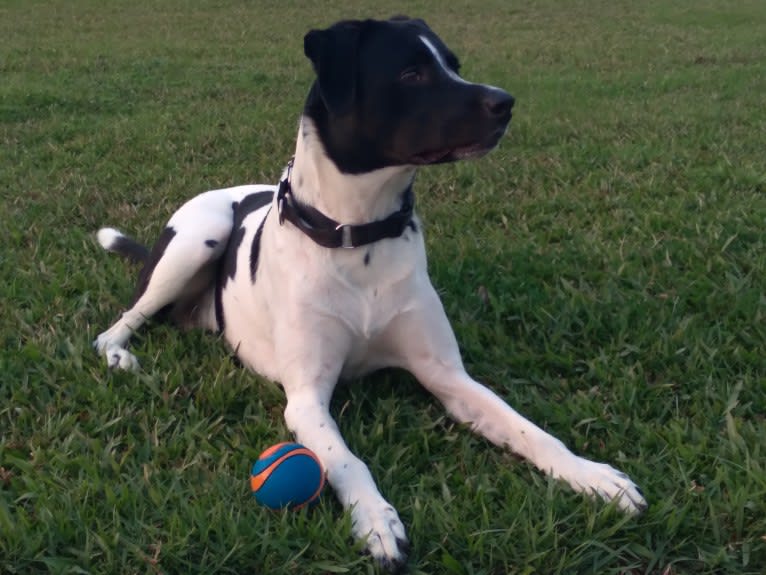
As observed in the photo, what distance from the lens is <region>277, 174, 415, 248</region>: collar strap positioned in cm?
296

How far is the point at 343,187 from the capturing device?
9.64ft

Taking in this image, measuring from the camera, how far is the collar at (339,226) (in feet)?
9.70

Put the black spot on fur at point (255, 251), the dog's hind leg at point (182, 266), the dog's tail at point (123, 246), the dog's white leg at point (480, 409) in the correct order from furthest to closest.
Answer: the dog's tail at point (123, 246), the dog's hind leg at point (182, 266), the black spot on fur at point (255, 251), the dog's white leg at point (480, 409)

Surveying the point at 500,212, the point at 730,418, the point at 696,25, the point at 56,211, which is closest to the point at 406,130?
the point at 730,418

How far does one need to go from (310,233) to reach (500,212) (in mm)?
2307

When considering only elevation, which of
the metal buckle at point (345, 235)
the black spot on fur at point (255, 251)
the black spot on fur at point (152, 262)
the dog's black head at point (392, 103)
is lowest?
the black spot on fur at point (152, 262)

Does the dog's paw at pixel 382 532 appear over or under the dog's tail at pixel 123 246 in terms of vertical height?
over

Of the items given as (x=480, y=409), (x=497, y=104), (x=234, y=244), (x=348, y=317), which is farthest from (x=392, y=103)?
(x=234, y=244)

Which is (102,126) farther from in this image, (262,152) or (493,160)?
(493,160)

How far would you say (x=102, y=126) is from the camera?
25.1 feet

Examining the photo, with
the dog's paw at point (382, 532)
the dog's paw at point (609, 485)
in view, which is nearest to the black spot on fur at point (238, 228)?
the dog's paw at point (382, 532)

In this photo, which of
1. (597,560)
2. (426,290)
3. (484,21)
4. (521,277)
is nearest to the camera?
(597,560)

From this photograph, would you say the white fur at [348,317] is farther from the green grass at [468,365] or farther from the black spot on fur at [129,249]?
the black spot on fur at [129,249]

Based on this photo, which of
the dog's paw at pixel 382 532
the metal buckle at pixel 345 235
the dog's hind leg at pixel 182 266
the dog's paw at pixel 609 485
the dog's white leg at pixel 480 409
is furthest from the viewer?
the dog's hind leg at pixel 182 266
